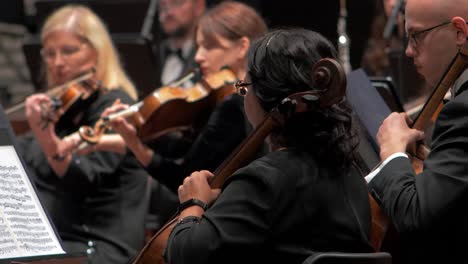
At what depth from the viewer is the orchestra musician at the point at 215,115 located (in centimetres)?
332

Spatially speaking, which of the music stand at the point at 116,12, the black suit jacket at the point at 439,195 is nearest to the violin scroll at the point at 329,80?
the black suit jacket at the point at 439,195

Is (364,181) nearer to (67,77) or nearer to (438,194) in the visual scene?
(438,194)

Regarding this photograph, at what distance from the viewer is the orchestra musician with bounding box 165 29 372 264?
1.92 m

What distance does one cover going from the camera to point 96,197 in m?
3.67

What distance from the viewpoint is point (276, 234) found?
1.94 m

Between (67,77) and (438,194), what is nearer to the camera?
(438,194)

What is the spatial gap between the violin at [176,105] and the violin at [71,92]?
0.23 m

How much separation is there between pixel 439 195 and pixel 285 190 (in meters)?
0.39

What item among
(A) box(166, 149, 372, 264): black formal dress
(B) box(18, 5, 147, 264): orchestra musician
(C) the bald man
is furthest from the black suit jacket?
(B) box(18, 5, 147, 264): orchestra musician

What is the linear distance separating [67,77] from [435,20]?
2.12m

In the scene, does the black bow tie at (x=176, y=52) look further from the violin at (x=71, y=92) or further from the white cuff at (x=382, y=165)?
the white cuff at (x=382, y=165)

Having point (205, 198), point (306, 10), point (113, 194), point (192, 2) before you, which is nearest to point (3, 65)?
point (192, 2)

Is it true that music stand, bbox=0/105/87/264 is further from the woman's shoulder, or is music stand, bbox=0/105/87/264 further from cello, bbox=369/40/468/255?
cello, bbox=369/40/468/255

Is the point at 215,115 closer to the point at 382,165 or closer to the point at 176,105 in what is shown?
the point at 176,105
